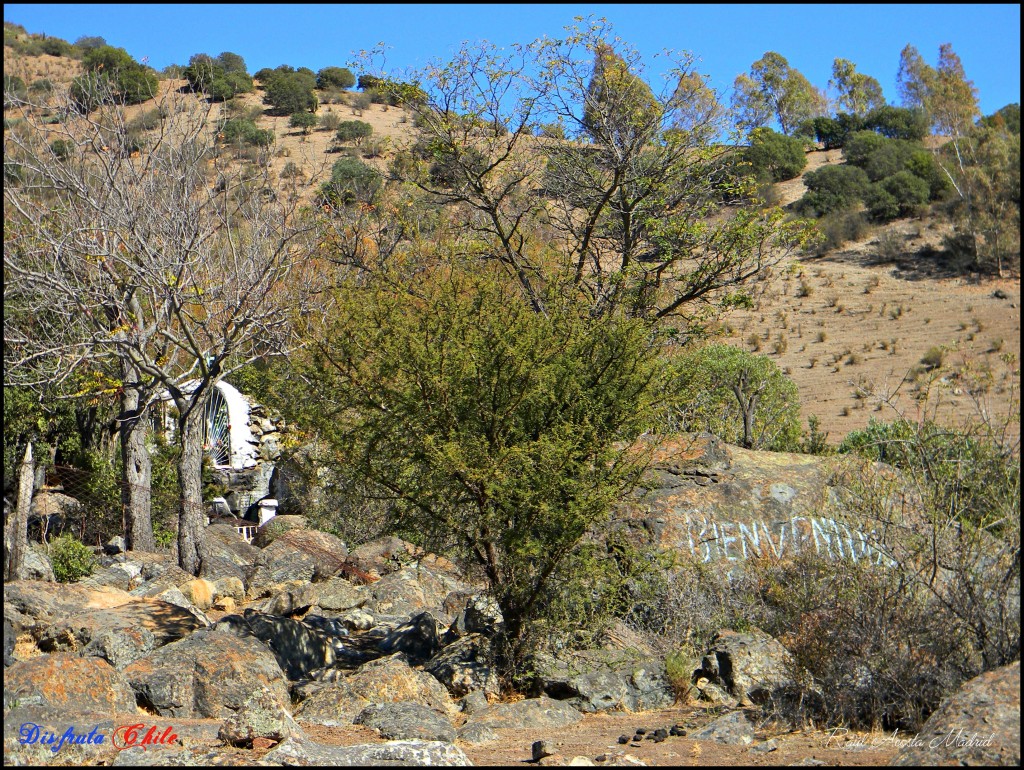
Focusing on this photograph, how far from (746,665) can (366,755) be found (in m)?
4.00

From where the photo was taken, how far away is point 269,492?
20.5m

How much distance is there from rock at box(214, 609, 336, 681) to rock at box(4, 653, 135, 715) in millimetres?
1804

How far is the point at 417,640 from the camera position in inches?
409

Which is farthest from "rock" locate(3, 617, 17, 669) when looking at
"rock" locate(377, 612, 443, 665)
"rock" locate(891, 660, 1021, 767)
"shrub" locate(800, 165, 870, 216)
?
"shrub" locate(800, 165, 870, 216)

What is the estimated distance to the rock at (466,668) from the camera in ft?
29.7

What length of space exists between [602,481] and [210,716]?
3.78m

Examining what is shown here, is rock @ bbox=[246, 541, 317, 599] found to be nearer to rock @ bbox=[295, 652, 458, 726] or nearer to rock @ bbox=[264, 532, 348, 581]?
rock @ bbox=[264, 532, 348, 581]

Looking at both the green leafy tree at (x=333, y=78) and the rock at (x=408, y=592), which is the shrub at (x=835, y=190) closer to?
the green leafy tree at (x=333, y=78)

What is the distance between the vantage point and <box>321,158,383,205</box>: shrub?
19.0 meters

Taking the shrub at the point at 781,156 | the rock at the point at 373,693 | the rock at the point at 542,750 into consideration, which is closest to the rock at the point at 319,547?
the rock at the point at 373,693

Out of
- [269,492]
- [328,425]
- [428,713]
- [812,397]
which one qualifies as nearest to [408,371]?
[328,425]

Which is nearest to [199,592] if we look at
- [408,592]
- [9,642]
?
[408,592]

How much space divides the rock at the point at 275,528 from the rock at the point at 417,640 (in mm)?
6455

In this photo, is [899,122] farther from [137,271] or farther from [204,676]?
[204,676]
